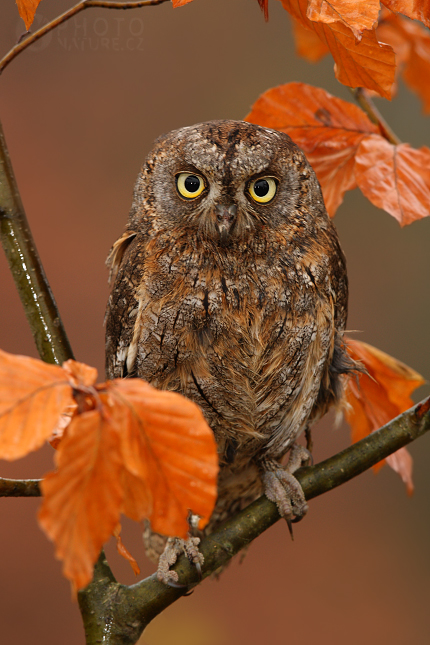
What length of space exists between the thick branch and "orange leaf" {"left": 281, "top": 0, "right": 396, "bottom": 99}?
42cm

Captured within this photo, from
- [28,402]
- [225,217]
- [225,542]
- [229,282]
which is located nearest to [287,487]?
[225,542]

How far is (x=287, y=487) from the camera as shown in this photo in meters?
1.04

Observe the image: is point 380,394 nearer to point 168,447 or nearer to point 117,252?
point 117,252

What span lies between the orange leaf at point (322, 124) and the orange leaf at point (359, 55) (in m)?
0.23

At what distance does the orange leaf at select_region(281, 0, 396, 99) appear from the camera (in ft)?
2.12

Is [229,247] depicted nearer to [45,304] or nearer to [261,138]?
[261,138]

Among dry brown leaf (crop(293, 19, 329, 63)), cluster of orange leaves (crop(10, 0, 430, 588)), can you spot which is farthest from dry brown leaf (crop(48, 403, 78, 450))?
dry brown leaf (crop(293, 19, 329, 63))

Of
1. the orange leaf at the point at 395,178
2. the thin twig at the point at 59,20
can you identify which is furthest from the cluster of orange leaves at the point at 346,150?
the thin twig at the point at 59,20

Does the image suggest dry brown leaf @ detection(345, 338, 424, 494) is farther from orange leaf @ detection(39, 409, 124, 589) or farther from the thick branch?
orange leaf @ detection(39, 409, 124, 589)

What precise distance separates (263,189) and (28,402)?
1.91 feet

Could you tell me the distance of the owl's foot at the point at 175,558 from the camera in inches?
33.7

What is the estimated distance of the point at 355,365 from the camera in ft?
3.30

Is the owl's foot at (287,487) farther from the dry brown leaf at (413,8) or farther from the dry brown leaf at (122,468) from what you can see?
the dry brown leaf at (413,8)

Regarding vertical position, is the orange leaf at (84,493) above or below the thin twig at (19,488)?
above
